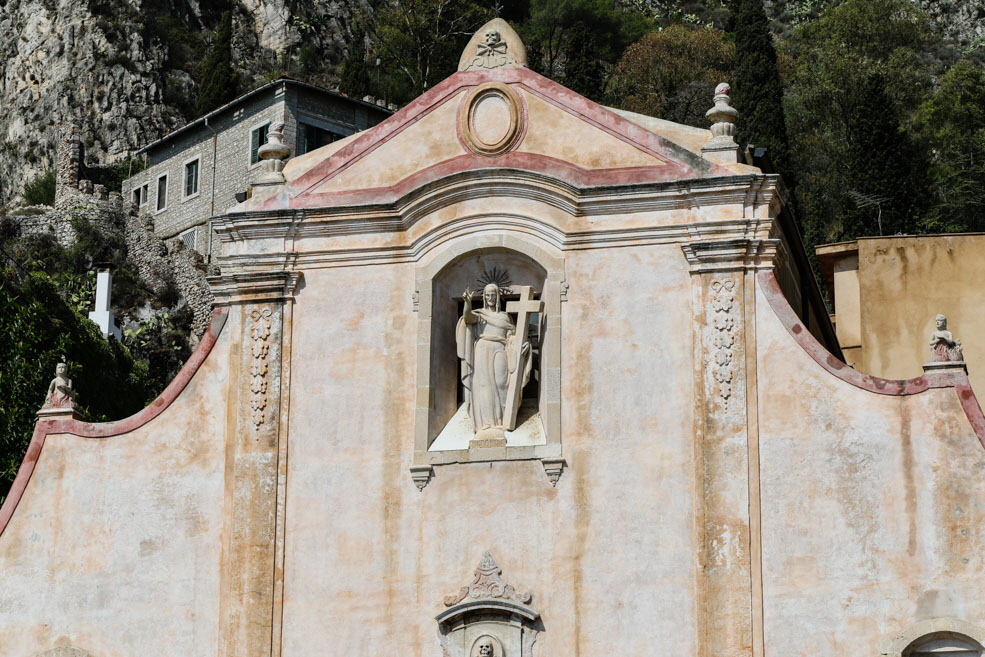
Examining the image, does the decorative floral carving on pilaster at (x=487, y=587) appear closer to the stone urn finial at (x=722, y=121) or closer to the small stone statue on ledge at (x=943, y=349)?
the small stone statue on ledge at (x=943, y=349)

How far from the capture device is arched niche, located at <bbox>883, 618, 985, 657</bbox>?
16.8 m

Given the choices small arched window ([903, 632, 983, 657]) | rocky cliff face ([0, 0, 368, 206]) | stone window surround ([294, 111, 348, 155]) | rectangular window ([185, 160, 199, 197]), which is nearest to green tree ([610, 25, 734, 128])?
stone window surround ([294, 111, 348, 155])

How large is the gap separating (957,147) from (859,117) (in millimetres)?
4684

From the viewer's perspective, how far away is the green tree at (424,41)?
65.3 metres

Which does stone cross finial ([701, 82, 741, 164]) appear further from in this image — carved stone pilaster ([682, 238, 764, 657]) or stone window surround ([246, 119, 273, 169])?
stone window surround ([246, 119, 273, 169])

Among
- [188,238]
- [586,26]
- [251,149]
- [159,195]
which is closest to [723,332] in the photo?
[251,149]

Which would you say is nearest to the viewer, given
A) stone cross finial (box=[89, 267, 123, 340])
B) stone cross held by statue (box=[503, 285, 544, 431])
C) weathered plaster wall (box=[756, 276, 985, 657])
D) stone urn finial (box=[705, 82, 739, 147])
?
weathered plaster wall (box=[756, 276, 985, 657])

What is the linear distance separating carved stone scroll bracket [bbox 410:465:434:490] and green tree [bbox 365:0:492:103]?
150 ft

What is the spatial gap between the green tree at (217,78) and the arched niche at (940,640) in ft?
172

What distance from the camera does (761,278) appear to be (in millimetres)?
18953

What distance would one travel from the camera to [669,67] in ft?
210

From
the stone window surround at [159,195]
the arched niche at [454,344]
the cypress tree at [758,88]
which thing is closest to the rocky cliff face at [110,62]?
the stone window surround at [159,195]

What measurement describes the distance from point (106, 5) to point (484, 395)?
58525 mm

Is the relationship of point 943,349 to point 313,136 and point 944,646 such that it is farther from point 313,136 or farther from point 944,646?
point 313,136
